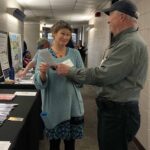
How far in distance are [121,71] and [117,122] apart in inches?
13.2

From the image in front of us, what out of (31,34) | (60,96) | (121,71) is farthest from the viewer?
(31,34)

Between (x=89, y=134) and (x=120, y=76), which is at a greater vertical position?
(x=120, y=76)

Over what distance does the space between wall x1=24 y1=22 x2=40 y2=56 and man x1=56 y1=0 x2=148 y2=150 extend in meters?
10.7

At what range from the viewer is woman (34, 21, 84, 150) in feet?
7.84

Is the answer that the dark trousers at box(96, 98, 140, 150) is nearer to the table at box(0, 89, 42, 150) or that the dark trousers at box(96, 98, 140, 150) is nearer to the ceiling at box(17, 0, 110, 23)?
the table at box(0, 89, 42, 150)

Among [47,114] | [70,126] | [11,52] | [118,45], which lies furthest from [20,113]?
[11,52]

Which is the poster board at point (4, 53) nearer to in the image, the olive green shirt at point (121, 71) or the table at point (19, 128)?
the table at point (19, 128)

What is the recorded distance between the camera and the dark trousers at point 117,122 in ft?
5.95

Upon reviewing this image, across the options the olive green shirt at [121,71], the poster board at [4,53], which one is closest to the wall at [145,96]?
the olive green shirt at [121,71]

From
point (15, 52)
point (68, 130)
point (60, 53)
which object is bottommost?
point (68, 130)

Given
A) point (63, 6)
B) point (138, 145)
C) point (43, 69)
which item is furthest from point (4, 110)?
point (63, 6)

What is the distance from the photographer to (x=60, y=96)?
2400 millimetres

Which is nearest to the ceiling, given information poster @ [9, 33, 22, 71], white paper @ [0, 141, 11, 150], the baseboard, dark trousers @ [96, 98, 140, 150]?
information poster @ [9, 33, 22, 71]

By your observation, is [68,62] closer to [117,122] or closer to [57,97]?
[57,97]
